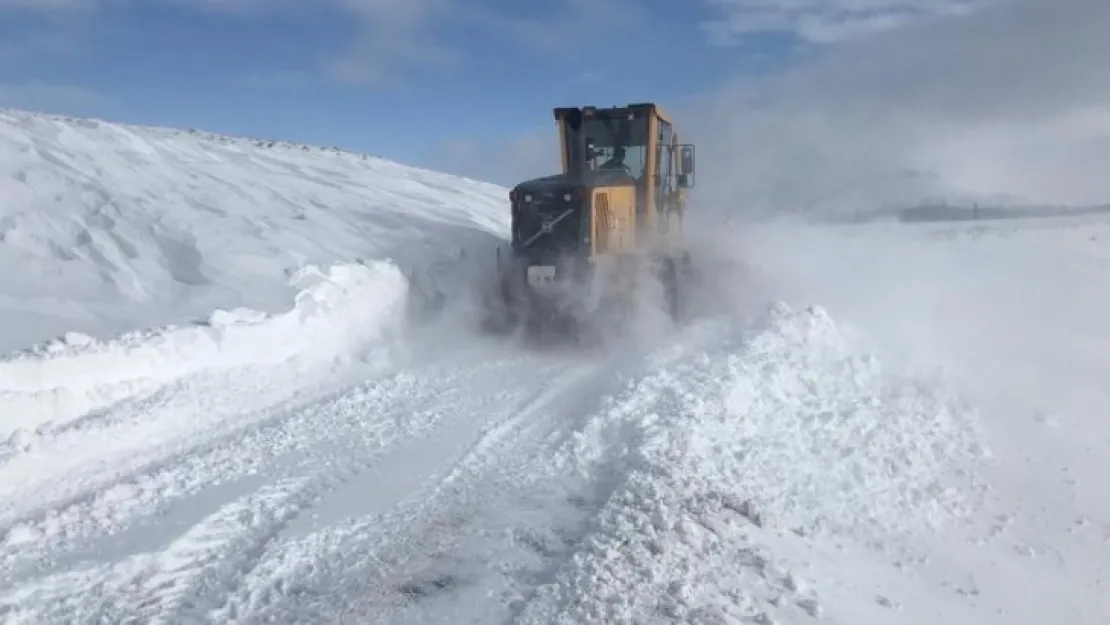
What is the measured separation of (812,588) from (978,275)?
15.9 m

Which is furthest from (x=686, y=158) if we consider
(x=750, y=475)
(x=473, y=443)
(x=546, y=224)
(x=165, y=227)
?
(x=750, y=475)

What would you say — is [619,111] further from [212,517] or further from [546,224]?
[212,517]

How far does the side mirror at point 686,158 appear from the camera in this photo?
13.0 m

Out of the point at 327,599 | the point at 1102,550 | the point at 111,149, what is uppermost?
the point at 111,149

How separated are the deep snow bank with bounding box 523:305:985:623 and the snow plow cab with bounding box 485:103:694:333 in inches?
87.0

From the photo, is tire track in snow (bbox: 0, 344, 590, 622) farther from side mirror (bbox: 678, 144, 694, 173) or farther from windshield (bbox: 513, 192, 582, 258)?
side mirror (bbox: 678, 144, 694, 173)

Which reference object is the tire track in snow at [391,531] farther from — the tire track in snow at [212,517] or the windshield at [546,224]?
the windshield at [546,224]

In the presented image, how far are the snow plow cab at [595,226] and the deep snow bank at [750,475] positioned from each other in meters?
2.21

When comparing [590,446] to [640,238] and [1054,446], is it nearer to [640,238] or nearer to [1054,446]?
[1054,446]

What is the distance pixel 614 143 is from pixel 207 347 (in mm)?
6539

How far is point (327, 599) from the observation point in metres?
4.36

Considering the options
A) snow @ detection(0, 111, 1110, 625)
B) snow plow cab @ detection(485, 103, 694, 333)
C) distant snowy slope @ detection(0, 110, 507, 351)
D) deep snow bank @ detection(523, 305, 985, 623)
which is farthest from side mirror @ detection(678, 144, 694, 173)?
distant snowy slope @ detection(0, 110, 507, 351)

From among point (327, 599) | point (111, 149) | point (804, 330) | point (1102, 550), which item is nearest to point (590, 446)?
point (327, 599)

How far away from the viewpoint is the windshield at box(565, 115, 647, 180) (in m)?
12.5
